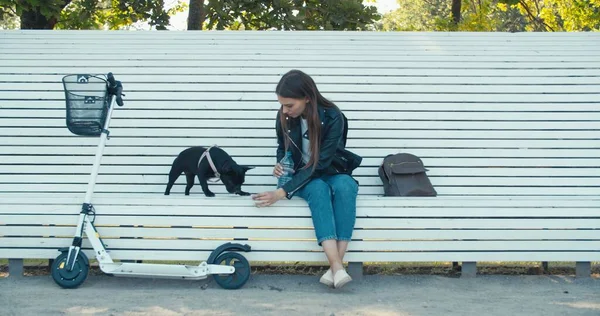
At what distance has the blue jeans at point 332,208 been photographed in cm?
548

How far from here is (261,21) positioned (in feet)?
42.9

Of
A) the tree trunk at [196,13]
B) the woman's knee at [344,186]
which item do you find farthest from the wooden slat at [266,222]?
the tree trunk at [196,13]

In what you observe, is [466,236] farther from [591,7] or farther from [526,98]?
[591,7]

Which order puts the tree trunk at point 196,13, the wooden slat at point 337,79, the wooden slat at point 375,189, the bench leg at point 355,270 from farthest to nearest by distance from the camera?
the tree trunk at point 196,13 < the wooden slat at point 337,79 < the wooden slat at point 375,189 < the bench leg at point 355,270

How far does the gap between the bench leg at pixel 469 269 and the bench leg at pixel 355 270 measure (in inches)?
29.1

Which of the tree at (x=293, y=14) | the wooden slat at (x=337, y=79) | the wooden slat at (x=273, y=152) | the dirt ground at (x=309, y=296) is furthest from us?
the tree at (x=293, y=14)

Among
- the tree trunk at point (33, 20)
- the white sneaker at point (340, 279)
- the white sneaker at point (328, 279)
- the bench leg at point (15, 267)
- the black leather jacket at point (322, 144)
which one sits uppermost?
the tree trunk at point (33, 20)

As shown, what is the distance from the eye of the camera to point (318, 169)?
18.7ft

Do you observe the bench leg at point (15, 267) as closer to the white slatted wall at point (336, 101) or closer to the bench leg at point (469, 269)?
the white slatted wall at point (336, 101)

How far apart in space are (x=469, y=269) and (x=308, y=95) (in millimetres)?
1679

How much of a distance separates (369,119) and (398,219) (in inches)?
64.7

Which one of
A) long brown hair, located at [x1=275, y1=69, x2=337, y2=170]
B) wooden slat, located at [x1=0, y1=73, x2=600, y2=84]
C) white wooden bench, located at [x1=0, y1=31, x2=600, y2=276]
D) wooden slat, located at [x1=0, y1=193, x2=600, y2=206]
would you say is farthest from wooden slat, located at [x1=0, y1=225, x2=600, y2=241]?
wooden slat, located at [x1=0, y1=73, x2=600, y2=84]

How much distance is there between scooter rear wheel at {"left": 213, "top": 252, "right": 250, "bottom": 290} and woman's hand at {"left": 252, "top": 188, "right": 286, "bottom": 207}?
0.37 m

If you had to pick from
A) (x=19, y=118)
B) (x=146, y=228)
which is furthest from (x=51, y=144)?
(x=146, y=228)
